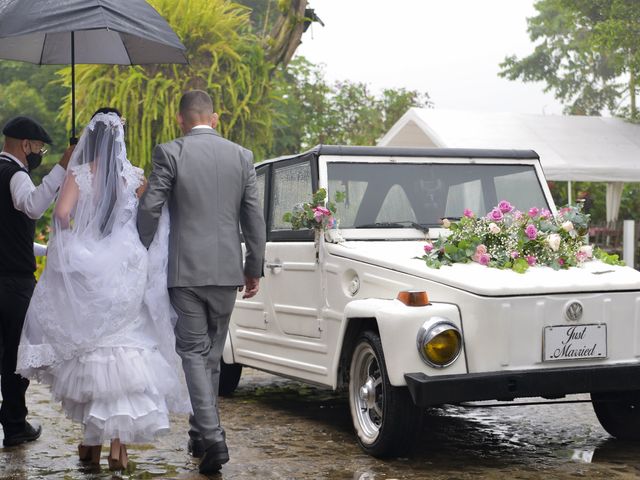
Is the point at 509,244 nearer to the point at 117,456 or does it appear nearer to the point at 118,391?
the point at 118,391

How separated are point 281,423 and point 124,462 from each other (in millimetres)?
1786

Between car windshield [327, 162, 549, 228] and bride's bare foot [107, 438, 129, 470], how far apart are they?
83.0 inches

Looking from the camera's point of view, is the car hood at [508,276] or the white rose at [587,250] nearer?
the car hood at [508,276]

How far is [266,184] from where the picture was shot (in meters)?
8.09

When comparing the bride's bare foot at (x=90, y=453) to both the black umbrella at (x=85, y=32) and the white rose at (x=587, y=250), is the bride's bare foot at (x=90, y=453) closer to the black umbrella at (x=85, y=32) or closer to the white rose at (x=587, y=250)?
the black umbrella at (x=85, y=32)

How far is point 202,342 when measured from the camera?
5.77 metres

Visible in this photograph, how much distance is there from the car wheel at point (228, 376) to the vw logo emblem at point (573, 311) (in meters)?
3.54

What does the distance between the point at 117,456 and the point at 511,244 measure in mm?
2519

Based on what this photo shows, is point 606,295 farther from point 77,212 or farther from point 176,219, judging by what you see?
point 77,212

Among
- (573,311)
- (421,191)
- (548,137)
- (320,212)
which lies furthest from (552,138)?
(573,311)

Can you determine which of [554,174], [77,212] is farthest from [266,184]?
[554,174]

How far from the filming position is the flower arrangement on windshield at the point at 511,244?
20.0ft

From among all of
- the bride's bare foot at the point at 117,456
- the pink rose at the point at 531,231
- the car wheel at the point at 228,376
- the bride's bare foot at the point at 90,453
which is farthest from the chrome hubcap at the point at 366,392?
the car wheel at the point at 228,376

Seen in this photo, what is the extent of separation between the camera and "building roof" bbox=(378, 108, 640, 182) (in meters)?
20.1
